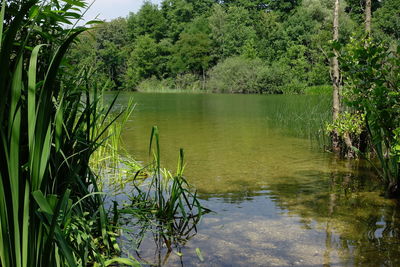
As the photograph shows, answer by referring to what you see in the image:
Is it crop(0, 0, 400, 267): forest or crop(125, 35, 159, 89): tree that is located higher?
crop(125, 35, 159, 89): tree

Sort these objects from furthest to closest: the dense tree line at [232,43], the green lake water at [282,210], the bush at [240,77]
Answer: the bush at [240,77] < the dense tree line at [232,43] < the green lake water at [282,210]

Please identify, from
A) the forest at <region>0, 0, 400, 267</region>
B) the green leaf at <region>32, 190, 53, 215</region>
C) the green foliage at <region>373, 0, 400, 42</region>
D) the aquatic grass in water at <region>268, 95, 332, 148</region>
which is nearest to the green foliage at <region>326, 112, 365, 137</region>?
the forest at <region>0, 0, 400, 267</region>

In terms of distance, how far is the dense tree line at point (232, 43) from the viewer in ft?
130

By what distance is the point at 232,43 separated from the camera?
51375mm

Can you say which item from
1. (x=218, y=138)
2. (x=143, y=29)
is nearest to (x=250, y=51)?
(x=143, y=29)

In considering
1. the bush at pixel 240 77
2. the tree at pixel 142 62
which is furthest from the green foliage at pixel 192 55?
the bush at pixel 240 77

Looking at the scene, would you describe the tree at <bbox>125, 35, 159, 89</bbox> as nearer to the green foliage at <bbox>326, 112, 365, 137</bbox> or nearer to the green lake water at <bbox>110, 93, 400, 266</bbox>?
the green lake water at <bbox>110, 93, 400, 266</bbox>

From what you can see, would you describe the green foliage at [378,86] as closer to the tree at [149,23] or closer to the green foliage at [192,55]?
Result: the green foliage at [192,55]

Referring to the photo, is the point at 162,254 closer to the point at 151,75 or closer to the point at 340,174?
the point at 340,174

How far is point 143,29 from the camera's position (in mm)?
64875

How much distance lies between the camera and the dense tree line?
130 ft

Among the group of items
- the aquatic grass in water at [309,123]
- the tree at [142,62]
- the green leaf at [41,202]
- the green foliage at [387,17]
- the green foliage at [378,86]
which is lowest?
the aquatic grass in water at [309,123]

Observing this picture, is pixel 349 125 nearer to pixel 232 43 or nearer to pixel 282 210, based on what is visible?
pixel 282 210

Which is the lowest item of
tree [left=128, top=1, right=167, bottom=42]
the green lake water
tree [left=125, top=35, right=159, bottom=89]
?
the green lake water
